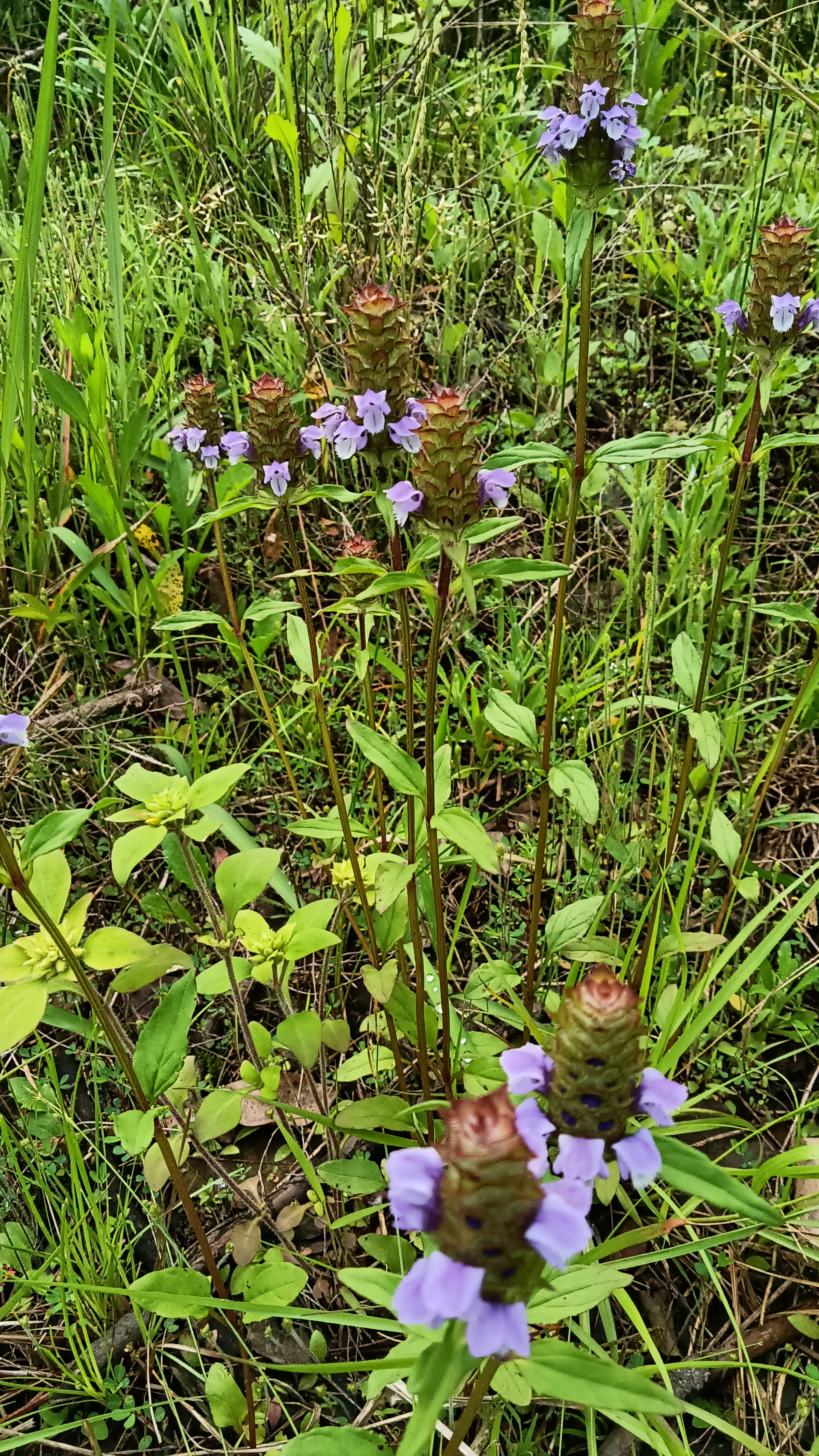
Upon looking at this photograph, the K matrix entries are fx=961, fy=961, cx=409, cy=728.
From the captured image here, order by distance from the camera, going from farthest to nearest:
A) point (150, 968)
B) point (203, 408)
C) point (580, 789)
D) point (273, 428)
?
point (203, 408), point (580, 789), point (273, 428), point (150, 968)

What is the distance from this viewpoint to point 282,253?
2391 millimetres

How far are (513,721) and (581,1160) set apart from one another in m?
0.99

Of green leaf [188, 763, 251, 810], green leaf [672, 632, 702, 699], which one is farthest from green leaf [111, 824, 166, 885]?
green leaf [672, 632, 702, 699]

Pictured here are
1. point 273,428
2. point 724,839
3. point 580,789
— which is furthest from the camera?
point 724,839

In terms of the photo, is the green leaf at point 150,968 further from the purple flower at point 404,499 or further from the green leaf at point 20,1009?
the purple flower at point 404,499

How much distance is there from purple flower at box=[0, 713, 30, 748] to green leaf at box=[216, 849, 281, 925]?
0.45m

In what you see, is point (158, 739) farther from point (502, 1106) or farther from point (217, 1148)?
point (502, 1106)

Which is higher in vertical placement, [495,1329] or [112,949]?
[495,1329]

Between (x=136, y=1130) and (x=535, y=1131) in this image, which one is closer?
(x=535, y=1131)

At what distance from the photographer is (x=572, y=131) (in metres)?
1.43


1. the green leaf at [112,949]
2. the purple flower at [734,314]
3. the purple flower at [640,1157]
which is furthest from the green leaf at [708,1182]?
the purple flower at [734,314]

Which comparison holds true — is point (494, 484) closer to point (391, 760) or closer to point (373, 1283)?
point (391, 760)

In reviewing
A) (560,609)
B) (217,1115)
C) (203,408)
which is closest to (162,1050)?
(217,1115)

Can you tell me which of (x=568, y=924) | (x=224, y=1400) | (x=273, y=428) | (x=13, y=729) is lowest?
(x=224, y=1400)
